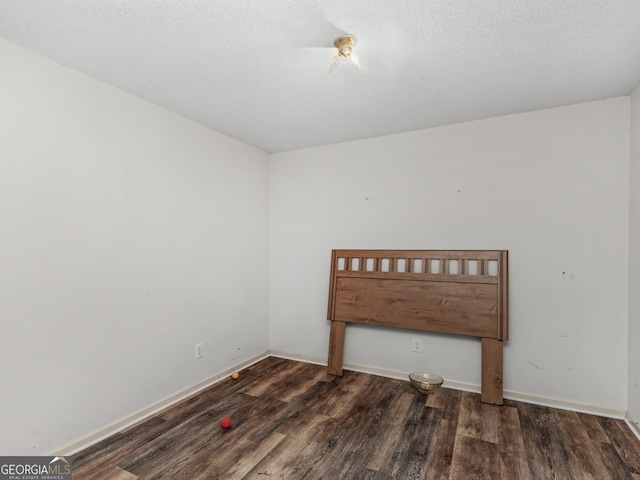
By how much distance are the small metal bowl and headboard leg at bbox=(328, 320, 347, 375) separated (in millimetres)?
682

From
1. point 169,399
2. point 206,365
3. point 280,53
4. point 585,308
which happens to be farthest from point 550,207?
point 169,399

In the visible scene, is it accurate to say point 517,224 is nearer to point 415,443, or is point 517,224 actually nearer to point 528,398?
point 528,398

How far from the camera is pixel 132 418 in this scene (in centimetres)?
231

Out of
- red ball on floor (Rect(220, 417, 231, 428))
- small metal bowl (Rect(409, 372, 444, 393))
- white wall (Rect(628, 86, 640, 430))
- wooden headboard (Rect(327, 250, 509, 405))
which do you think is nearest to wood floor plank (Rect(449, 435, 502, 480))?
small metal bowl (Rect(409, 372, 444, 393))

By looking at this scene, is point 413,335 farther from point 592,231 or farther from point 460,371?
point 592,231

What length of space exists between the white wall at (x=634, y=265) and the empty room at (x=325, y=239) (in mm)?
21

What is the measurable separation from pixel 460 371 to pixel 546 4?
8.54 feet

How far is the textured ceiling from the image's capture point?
1.52m

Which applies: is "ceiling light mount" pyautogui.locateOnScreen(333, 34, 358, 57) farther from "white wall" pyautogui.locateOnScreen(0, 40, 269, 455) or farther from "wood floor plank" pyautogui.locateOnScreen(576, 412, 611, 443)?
"wood floor plank" pyautogui.locateOnScreen(576, 412, 611, 443)

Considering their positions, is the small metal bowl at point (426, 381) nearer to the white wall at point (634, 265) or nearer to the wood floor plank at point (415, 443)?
the wood floor plank at point (415, 443)

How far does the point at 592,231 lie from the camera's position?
247 centimetres

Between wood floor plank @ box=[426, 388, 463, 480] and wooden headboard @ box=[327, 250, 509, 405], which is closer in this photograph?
wood floor plank @ box=[426, 388, 463, 480]

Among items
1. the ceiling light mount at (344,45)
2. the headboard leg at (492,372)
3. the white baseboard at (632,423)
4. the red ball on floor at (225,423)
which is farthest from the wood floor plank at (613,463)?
the ceiling light mount at (344,45)

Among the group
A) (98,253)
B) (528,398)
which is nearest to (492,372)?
(528,398)
